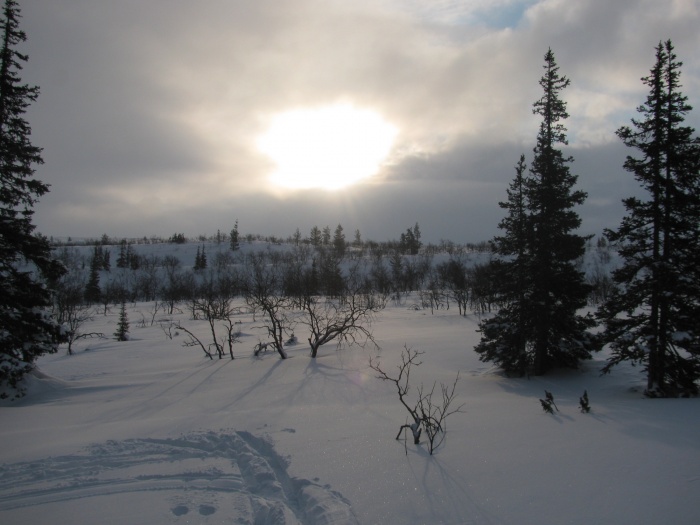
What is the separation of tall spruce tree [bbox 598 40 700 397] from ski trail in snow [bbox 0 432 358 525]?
11335 millimetres

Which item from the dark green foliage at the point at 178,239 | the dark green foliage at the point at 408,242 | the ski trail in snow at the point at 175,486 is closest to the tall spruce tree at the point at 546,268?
the ski trail in snow at the point at 175,486

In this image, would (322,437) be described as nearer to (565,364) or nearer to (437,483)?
(437,483)

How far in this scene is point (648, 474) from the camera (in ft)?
17.2

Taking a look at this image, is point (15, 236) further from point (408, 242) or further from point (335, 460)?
point (408, 242)

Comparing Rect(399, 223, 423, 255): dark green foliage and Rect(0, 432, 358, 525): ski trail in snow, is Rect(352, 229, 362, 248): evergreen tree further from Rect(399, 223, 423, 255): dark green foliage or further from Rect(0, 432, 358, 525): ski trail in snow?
Rect(0, 432, 358, 525): ski trail in snow

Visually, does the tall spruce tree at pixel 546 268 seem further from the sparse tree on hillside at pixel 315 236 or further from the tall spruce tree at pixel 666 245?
the sparse tree on hillside at pixel 315 236

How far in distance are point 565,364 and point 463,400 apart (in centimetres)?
687

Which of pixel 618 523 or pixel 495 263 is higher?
pixel 495 263

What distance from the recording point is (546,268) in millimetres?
14617

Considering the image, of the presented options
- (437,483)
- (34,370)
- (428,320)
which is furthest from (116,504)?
(428,320)

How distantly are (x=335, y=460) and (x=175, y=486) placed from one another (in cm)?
242

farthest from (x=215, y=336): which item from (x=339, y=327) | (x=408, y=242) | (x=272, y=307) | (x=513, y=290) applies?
(x=408, y=242)

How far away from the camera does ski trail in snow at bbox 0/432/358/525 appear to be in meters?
4.97

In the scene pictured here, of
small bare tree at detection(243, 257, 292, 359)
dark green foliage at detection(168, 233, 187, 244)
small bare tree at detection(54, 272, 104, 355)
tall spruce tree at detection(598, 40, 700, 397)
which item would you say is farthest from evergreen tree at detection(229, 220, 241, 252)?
tall spruce tree at detection(598, 40, 700, 397)
